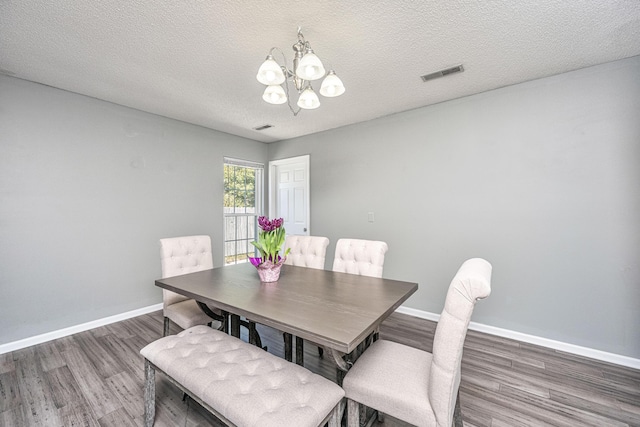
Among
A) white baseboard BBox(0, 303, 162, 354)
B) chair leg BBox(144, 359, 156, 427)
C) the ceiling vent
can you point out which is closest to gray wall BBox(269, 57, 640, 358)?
the ceiling vent

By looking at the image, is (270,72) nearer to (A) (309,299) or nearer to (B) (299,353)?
(A) (309,299)

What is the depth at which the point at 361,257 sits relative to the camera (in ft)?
7.66

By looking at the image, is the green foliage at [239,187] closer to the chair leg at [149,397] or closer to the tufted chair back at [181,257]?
the tufted chair back at [181,257]

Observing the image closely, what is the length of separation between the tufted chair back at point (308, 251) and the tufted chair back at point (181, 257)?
0.86m

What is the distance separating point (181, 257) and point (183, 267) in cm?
10

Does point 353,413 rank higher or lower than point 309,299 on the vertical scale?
lower

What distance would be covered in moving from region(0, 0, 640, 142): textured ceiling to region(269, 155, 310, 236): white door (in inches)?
69.6

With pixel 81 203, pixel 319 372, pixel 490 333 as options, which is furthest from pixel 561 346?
pixel 81 203

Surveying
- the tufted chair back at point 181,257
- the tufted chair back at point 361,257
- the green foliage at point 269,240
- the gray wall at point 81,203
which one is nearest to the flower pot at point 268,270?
the green foliage at point 269,240

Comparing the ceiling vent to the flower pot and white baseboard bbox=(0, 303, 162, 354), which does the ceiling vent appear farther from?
white baseboard bbox=(0, 303, 162, 354)

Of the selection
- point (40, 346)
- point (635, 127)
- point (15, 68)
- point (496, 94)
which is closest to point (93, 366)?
point (40, 346)

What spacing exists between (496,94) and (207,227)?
4017 millimetres

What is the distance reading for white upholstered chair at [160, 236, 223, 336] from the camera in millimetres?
2107

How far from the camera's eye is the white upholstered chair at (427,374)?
103cm
